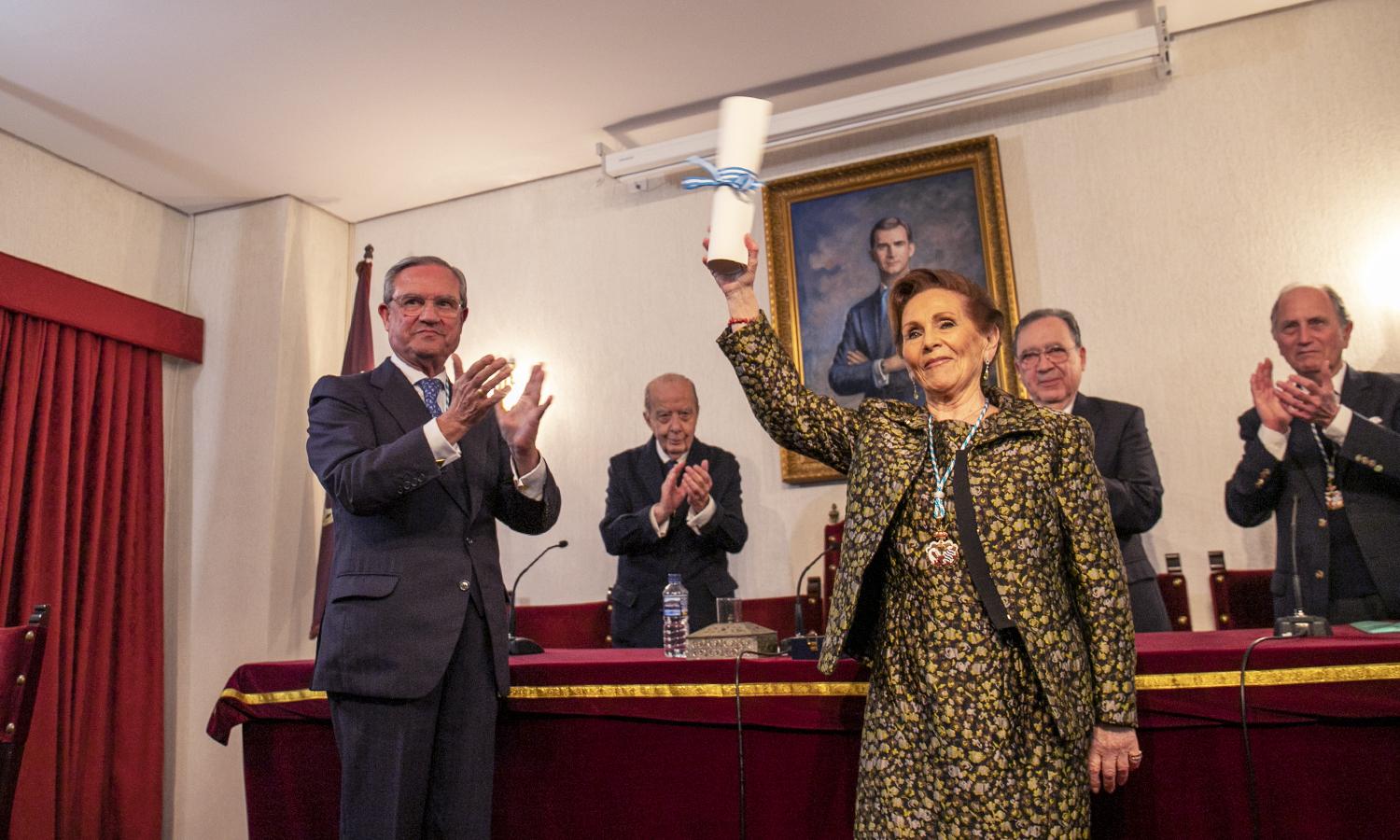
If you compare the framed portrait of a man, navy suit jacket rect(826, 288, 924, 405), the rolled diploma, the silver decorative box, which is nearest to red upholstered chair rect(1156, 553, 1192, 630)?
the framed portrait of a man

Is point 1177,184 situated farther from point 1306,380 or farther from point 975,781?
point 975,781

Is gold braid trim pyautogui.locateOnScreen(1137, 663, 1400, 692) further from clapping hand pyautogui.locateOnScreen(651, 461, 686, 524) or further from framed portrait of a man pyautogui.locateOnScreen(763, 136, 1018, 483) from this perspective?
framed portrait of a man pyautogui.locateOnScreen(763, 136, 1018, 483)

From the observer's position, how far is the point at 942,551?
166cm

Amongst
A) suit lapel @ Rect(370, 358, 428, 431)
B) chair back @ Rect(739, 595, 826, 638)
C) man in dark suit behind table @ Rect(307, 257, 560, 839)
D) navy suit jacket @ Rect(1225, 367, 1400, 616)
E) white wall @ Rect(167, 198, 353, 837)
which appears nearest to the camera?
man in dark suit behind table @ Rect(307, 257, 560, 839)

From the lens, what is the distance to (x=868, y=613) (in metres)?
1.78

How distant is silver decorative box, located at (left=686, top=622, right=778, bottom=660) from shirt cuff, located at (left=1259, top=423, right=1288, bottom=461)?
5.09 feet

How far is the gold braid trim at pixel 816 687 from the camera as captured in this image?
1826mm

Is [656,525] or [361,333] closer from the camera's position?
[656,525]

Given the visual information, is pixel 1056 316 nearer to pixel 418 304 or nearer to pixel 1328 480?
pixel 1328 480

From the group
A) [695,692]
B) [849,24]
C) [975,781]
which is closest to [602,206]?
[849,24]

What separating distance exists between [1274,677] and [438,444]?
167 cm

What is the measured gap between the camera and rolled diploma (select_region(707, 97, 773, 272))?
173cm

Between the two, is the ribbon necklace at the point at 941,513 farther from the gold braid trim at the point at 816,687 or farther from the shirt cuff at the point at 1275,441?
the shirt cuff at the point at 1275,441

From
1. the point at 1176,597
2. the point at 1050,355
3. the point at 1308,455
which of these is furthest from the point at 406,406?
the point at 1176,597
